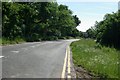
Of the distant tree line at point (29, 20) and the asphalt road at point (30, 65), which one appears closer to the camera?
the asphalt road at point (30, 65)

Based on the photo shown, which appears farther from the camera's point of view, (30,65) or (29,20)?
(29,20)

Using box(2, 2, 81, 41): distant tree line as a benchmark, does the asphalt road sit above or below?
below

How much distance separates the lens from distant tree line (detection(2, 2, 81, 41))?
50.6m

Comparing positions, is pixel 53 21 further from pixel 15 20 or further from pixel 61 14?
pixel 15 20

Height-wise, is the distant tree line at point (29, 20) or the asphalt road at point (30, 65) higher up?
the distant tree line at point (29, 20)

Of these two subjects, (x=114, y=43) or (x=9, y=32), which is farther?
(x=9, y=32)

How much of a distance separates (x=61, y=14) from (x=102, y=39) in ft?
198

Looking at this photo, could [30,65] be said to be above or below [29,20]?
below

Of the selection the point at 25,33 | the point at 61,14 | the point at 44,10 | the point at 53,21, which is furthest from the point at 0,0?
the point at 61,14

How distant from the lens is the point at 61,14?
111 meters

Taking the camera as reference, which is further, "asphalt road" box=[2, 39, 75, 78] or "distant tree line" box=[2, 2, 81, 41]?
"distant tree line" box=[2, 2, 81, 41]

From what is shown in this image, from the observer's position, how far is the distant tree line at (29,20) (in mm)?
50594

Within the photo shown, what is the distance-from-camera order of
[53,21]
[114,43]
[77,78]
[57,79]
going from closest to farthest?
[57,79]
[77,78]
[114,43]
[53,21]

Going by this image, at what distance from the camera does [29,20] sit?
72.8m
